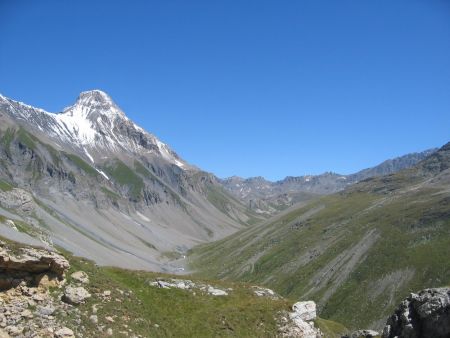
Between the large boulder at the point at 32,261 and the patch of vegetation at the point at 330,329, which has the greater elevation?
the large boulder at the point at 32,261

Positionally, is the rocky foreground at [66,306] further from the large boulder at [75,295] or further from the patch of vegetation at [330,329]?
the patch of vegetation at [330,329]

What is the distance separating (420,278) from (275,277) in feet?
204

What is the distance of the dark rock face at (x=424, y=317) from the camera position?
30.9 meters

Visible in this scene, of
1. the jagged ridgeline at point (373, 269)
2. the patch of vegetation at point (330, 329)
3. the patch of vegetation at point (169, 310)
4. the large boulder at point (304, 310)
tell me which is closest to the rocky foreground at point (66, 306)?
the patch of vegetation at point (169, 310)

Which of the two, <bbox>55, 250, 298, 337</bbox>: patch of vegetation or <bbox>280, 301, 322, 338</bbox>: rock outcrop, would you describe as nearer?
<bbox>55, 250, 298, 337</bbox>: patch of vegetation

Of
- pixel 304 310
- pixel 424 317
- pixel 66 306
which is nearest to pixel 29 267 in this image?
pixel 66 306

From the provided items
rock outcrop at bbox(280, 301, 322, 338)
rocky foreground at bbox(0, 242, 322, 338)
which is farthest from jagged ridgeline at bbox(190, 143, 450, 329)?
rocky foreground at bbox(0, 242, 322, 338)

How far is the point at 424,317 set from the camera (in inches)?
1278

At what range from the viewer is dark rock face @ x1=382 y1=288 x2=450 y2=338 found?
3091 centimetres

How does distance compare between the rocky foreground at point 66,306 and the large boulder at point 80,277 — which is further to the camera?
the large boulder at point 80,277

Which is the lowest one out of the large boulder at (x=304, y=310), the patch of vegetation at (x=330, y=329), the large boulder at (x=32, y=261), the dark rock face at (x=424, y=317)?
the patch of vegetation at (x=330, y=329)

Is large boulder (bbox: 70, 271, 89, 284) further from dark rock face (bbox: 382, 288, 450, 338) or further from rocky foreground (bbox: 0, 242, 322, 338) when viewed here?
dark rock face (bbox: 382, 288, 450, 338)

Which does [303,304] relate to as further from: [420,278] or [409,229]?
[409,229]

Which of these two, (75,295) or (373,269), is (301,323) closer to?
(75,295)
